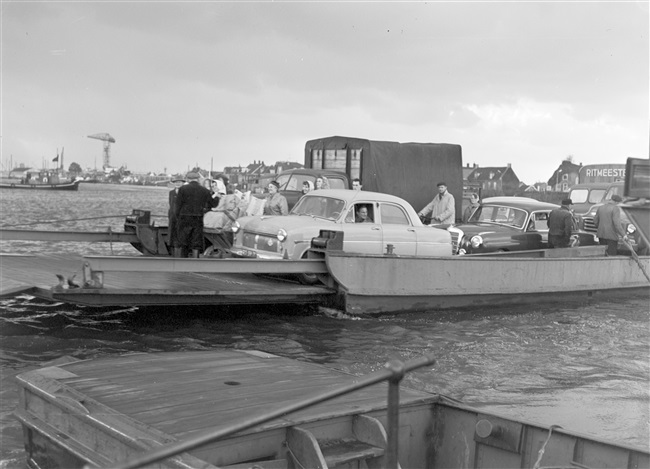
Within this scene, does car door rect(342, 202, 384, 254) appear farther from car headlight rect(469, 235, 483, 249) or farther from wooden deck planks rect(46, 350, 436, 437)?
wooden deck planks rect(46, 350, 436, 437)


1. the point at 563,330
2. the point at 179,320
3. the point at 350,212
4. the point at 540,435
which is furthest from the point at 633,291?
the point at 540,435

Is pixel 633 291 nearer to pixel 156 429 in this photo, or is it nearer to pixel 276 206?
pixel 276 206

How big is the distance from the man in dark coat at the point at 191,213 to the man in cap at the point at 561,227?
291 inches

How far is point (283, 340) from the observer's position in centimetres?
1132

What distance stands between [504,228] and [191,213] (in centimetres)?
694

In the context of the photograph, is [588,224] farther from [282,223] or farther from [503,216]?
[282,223]

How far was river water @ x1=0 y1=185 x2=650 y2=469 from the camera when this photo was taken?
343 inches

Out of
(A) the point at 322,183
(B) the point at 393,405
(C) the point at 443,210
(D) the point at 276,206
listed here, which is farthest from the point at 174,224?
(B) the point at 393,405

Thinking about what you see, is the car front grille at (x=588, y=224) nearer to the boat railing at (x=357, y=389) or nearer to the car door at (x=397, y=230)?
the car door at (x=397, y=230)

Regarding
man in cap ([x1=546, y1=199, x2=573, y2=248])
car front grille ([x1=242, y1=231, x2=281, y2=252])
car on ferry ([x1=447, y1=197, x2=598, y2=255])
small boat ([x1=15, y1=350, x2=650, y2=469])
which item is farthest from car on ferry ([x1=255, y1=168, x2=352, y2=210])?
small boat ([x1=15, y1=350, x2=650, y2=469])

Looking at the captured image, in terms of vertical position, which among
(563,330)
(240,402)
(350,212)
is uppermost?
(350,212)

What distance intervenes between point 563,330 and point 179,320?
6367mm

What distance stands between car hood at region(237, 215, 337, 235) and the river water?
1380mm

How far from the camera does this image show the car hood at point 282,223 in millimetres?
12859
